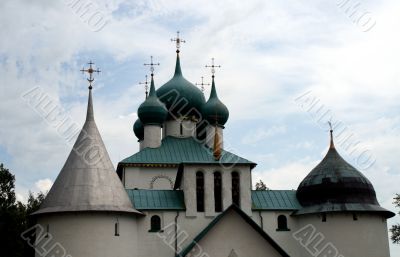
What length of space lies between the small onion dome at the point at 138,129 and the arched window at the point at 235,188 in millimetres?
11508

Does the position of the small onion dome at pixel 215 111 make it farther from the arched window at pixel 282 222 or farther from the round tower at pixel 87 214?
the round tower at pixel 87 214

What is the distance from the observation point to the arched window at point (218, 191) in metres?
27.9

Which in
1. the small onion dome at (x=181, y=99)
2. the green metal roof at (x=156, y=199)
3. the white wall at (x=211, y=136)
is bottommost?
the green metal roof at (x=156, y=199)

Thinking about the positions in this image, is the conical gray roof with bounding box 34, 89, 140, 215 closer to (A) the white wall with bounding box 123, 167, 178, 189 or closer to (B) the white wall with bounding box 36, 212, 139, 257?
(B) the white wall with bounding box 36, 212, 139, 257

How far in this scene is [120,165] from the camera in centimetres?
3312

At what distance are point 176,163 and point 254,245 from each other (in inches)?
327

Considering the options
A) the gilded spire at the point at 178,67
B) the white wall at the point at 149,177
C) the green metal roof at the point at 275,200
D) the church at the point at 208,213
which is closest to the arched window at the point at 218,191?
the church at the point at 208,213

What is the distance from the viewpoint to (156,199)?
92.0 feet

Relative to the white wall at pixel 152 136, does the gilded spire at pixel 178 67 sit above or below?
above

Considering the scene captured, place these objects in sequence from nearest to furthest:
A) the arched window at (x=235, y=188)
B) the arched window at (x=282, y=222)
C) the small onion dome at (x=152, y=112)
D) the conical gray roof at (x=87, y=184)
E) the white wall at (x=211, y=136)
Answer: the conical gray roof at (x=87, y=184)
the arched window at (x=235, y=188)
the arched window at (x=282, y=222)
the white wall at (x=211, y=136)
the small onion dome at (x=152, y=112)

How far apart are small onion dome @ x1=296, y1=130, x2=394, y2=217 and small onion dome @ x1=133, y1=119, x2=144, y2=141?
12614mm

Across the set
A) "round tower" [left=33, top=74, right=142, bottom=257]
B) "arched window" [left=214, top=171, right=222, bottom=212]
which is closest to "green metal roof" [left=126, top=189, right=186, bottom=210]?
"round tower" [left=33, top=74, right=142, bottom=257]

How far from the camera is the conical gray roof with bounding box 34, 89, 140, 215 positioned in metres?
25.9

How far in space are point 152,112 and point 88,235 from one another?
10.5m
